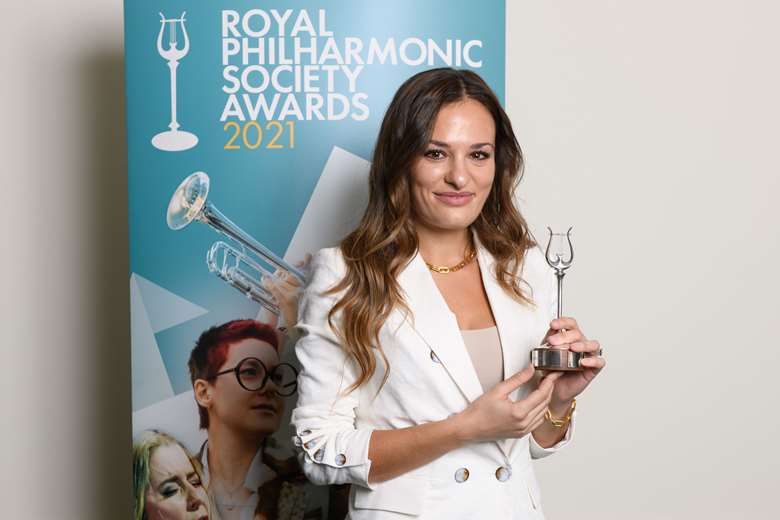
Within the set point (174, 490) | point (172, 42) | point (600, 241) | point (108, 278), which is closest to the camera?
point (172, 42)

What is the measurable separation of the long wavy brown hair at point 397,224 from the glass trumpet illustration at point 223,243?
0.85 m

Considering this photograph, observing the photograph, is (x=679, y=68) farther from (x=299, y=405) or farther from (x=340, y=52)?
(x=299, y=405)

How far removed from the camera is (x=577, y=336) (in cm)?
210

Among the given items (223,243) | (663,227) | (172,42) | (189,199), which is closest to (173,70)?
(172,42)

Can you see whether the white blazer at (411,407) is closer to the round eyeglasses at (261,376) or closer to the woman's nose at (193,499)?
the round eyeglasses at (261,376)

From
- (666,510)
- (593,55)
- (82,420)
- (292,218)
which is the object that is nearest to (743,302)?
(666,510)

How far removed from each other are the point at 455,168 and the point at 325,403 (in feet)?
1.91

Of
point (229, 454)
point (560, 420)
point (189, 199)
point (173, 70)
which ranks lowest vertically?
point (229, 454)

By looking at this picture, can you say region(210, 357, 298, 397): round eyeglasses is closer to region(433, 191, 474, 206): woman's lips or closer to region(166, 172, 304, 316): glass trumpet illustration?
region(166, 172, 304, 316): glass trumpet illustration

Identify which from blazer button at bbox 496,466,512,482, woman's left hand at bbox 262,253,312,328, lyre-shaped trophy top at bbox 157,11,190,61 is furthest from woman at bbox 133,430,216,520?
blazer button at bbox 496,466,512,482

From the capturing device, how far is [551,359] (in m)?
2.09

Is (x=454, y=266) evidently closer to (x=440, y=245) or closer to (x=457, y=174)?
(x=440, y=245)

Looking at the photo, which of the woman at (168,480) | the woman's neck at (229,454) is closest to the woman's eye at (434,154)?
the woman's neck at (229,454)

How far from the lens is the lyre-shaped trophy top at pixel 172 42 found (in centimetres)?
301
